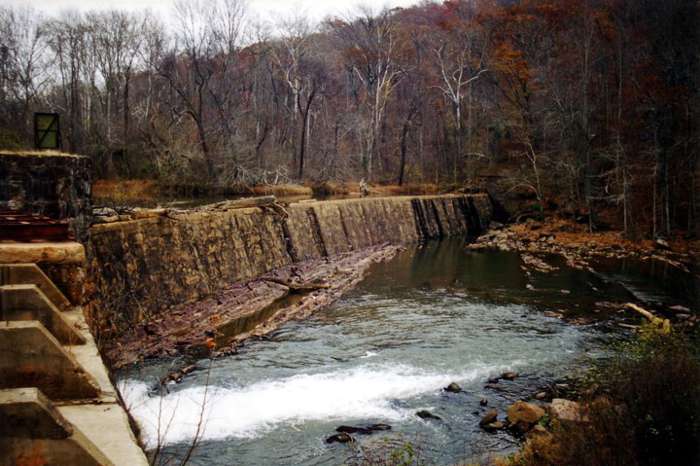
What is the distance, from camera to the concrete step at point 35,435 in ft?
6.20

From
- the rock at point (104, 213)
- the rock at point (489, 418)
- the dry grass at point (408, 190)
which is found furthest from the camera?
the dry grass at point (408, 190)

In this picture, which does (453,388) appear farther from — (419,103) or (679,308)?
(419,103)

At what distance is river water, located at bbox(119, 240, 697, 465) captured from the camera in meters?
7.25

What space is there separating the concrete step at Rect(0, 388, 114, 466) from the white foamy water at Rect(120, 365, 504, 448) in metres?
5.42

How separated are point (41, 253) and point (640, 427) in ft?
19.4

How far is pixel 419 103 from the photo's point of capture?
43.1 metres

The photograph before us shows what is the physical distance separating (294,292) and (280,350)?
4643 mm

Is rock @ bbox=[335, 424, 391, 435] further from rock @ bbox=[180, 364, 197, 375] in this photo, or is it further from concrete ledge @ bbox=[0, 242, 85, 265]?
concrete ledge @ bbox=[0, 242, 85, 265]

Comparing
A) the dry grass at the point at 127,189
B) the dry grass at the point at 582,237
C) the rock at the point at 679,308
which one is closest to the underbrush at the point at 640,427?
the rock at the point at 679,308

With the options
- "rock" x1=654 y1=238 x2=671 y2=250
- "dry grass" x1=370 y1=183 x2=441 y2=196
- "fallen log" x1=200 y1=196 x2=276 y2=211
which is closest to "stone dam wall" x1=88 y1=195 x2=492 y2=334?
"fallen log" x1=200 y1=196 x2=276 y2=211

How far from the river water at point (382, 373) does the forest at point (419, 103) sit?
32.6 ft

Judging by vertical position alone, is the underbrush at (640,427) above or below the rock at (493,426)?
above

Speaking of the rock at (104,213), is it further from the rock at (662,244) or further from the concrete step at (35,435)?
the rock at (662,244)

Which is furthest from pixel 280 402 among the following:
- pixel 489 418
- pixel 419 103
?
pixel 419 103
